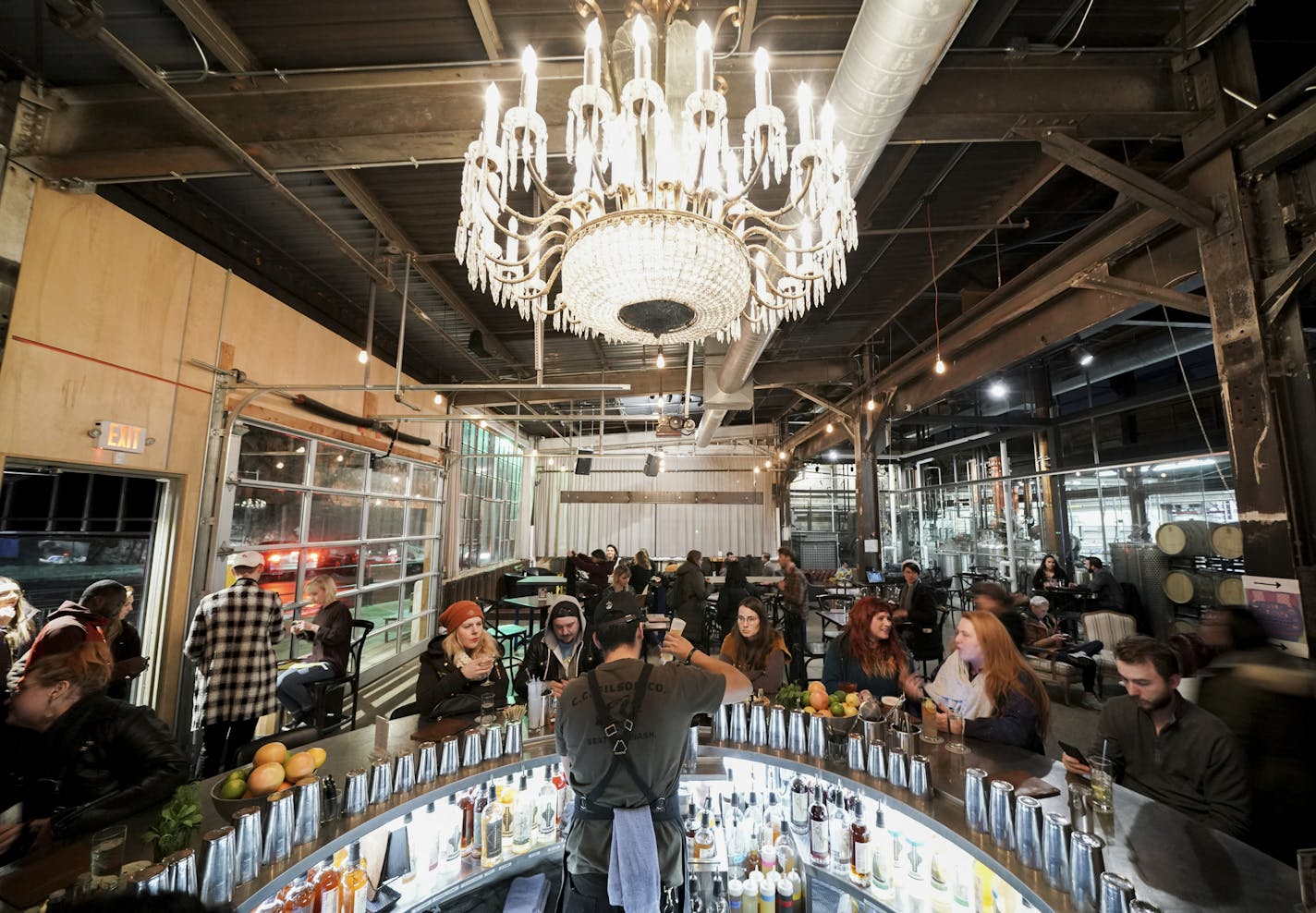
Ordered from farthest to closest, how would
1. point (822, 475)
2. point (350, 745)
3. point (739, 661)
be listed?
point (822, 475), point (739, 661), point (350, 745)

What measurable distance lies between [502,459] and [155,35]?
10704 millimetres

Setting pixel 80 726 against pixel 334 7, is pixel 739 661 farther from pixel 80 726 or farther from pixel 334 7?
pixel 334 7

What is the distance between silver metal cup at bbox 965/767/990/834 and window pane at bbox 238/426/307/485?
5881 millimetres

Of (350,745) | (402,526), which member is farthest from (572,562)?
(350,745)

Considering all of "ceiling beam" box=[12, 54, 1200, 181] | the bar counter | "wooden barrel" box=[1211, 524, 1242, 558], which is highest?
"ceiling beam" box=[12, 54, 1200, 181]

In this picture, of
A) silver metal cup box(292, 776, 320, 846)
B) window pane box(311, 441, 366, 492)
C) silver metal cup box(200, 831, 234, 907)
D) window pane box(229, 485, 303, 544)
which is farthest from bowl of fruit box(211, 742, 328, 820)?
window pane box(311, 441, 366, 492)

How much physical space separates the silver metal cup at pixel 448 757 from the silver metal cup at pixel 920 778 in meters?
1.86

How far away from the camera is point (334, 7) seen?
256 centimetres

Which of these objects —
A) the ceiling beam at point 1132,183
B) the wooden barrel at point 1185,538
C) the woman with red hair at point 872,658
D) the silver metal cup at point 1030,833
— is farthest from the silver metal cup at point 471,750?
the wooden barrel at point 1185,538

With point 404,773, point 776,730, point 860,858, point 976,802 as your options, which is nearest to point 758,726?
point 776,730

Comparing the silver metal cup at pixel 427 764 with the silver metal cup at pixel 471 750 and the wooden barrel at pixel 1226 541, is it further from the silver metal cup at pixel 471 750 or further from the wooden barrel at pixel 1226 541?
the wooden barrel at pixel 1226 541

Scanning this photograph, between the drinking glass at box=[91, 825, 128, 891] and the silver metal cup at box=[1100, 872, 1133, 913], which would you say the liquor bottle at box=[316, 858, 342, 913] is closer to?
the drinking glass at box=[91, 825, 128, 891]

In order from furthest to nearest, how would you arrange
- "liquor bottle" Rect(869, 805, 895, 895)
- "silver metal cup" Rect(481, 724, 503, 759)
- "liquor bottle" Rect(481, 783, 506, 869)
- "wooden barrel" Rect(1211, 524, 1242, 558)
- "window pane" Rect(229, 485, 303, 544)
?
"wooden barrel" Rect(1211, 524, 1242, 558), "window pane" Rect(229, 485, 303, 544), "silver metal cup" Rect(481, 724, 503, 759), "liquor bottle" Rect(481, 783, 506, 869), "liquor bottle" Rect(869, 805, 895, 895)

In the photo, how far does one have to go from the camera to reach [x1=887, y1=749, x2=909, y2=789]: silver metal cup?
2.04 m
